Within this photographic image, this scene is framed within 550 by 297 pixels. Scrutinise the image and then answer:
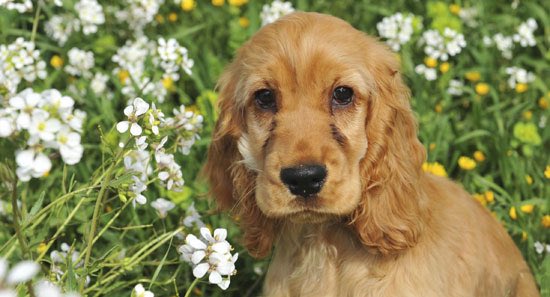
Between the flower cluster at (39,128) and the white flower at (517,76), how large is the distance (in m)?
3.29

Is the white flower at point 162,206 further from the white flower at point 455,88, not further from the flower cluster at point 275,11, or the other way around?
the white flower at point 455,88

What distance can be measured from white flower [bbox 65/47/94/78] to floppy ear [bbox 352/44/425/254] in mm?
2176

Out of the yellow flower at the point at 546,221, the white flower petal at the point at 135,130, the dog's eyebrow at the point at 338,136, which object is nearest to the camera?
the white flower petal at the point at 135,130

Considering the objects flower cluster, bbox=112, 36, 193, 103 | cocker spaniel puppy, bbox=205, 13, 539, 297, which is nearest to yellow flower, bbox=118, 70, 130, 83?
flower cluster, bbox=112, 36, 193, 103

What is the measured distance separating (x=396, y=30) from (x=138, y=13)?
1.50 meters

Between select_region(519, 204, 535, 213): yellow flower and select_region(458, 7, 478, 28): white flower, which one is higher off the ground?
select_region(458, 7, 478, 28): white flower

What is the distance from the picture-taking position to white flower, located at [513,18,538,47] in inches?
190

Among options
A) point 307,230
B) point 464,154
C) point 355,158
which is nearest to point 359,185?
point 355,158

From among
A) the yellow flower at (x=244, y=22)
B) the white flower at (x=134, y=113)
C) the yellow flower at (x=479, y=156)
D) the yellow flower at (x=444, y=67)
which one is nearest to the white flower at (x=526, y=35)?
the yellow flower at (x=444, y=67)

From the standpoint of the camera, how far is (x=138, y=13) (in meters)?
4.73

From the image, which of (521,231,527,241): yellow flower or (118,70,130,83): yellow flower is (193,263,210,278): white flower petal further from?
(118,70,130,83): yellow flower

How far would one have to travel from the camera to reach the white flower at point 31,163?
181 cm

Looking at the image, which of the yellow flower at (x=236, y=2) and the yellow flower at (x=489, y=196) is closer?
the yellow flower at (x=489, y=196)

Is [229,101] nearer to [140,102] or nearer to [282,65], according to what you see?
[282,65]
